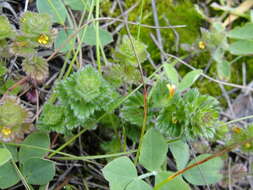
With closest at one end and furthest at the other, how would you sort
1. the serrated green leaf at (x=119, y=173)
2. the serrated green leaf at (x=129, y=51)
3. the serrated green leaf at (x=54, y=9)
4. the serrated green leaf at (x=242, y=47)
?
the serrated green leaf at (x=119, y=173) → the serrated green leaf at (x=129, y=51) → the serrated green leaf at (x=54, y=9) → the serrated green leaf at (x=242, y=47)

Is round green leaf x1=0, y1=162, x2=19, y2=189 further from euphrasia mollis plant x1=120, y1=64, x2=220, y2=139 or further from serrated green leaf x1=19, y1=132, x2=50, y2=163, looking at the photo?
euphrasia mollis plant x1=120, y1=64, x2=220, y2=139

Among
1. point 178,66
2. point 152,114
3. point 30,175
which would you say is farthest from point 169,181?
point 178,66

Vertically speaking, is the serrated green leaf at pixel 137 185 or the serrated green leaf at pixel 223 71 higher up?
the serrated green leaf at pixel 223 71

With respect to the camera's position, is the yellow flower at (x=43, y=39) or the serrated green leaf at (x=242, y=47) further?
the serrated green leaf at (x=242, y=47)

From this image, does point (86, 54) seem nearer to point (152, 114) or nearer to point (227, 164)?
point (152, 114)

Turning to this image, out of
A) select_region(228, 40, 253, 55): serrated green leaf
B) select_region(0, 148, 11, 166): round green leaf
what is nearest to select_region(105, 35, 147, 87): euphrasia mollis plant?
select_region(0, 148, 11, 166): round green leaf

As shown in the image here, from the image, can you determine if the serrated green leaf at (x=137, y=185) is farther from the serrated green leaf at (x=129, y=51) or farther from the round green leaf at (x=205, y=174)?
the serrated green leaf at (x=129, y=51)

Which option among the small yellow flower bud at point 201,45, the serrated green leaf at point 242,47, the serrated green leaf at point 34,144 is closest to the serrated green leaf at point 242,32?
the serrated green leaf at point 242,47
